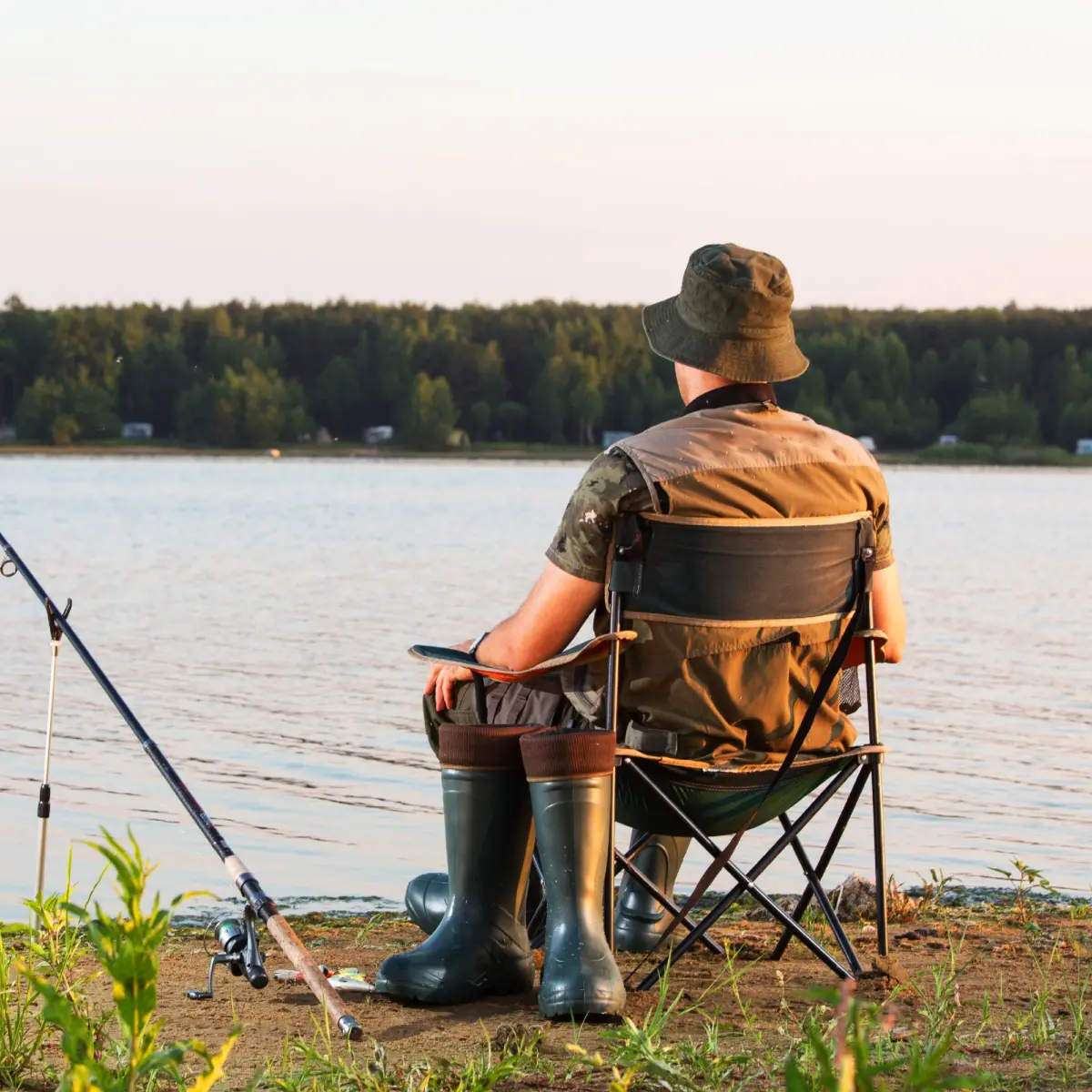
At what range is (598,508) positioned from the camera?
3691mm

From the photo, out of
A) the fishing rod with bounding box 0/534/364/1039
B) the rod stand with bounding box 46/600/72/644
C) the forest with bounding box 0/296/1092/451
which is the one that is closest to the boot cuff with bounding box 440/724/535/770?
the fishing rod with bounding box 0/534/364/1039

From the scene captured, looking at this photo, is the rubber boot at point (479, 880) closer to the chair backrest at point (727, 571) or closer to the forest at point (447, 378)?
the chair backrest at point (727, 571)

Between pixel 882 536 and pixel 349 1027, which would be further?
pixel 882 536

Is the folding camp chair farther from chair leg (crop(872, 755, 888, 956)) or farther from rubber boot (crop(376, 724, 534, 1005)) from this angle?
rubber boot (crop(376, 724, 534, 1005))

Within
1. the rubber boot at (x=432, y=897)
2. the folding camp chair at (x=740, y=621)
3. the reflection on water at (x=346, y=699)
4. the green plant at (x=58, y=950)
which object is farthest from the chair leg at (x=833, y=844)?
the reflection on water at (x=346, y=699)

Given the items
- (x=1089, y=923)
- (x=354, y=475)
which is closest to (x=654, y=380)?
(x=354, y=475)

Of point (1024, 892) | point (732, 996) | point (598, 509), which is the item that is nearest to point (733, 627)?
point (598, 509)

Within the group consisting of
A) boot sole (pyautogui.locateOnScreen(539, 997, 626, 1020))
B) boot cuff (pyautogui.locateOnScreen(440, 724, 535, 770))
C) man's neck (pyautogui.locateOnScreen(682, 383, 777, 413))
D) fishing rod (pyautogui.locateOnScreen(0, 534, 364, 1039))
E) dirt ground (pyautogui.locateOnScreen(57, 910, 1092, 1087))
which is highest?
man's neck (pyautogui.locateOnScreen(682, 383, 777, 413))

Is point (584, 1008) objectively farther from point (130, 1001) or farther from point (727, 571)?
point (130, 1001)

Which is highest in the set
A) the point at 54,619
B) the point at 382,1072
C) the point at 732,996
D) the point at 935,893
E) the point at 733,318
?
the point at 733,318

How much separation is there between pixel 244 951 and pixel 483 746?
2.14ft

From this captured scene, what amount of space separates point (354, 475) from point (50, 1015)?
83049 millimetres

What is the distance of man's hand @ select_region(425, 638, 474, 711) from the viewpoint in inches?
159

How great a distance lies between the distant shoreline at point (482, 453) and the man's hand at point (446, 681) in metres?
95.9
